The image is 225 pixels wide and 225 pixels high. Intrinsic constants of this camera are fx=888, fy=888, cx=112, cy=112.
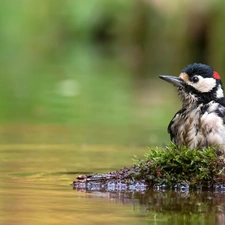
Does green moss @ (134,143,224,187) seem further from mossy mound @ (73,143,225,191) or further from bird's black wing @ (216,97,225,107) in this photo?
bird's black wing @ (216,97,225,107)

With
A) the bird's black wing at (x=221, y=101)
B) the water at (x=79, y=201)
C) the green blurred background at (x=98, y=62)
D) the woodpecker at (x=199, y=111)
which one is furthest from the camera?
the green blurred background at (x=98, y=62)

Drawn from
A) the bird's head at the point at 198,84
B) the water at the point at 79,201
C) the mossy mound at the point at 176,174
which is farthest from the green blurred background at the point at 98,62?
the mossy mound at the point at 176,174

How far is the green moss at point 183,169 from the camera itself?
5.72m

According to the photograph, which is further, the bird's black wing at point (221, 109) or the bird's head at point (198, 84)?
the bird's head at point (198, 84)

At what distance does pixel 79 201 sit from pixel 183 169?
35.3 inches

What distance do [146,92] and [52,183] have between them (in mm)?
9450

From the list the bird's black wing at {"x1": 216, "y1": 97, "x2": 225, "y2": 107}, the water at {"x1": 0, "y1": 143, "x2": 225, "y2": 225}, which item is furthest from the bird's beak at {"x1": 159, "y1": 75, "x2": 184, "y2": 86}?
the water at {"x1": 0, "y1": 143, "x2": 225, "y2": 225}

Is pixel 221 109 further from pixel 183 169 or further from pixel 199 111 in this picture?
pixel 183 169

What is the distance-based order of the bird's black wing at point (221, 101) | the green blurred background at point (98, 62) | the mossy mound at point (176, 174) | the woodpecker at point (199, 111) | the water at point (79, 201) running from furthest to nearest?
the green blurred background at point (98, 62)
the bird's black wing at point (221, 101)
the woodpecker at point (199, 111)
the mossy mound at point (176, 174)
the water at point (79, 201)

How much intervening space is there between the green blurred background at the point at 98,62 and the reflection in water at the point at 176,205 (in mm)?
3102

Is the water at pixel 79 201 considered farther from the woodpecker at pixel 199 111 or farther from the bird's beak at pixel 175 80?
the bird's beak at pixel 175 80

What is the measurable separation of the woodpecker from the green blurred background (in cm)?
231

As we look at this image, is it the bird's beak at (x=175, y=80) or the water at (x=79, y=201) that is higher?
the bird's beak at (x=175, y=80)

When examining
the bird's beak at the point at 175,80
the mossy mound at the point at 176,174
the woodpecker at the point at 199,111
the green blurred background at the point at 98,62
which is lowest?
the mossy mound at the point at 176,174
